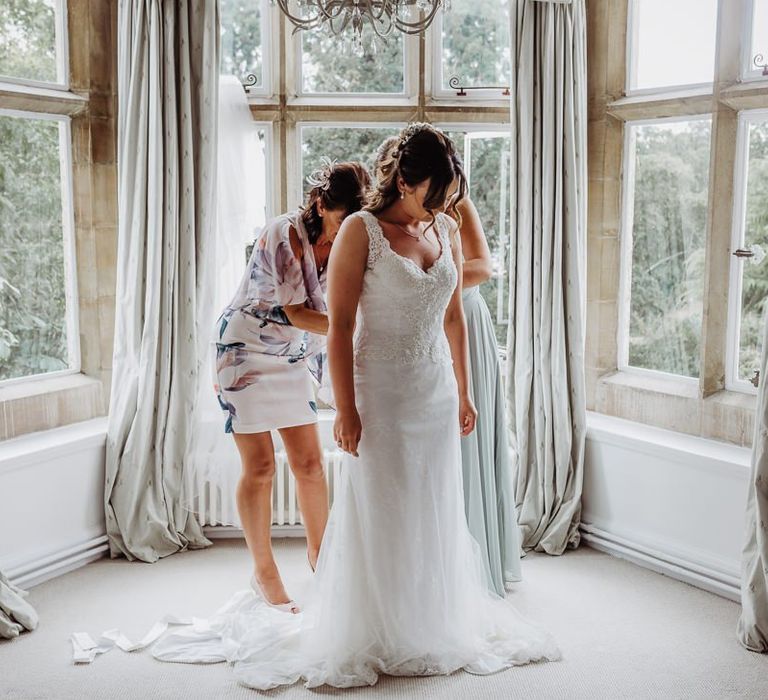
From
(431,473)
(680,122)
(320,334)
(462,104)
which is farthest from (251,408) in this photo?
(680,122)

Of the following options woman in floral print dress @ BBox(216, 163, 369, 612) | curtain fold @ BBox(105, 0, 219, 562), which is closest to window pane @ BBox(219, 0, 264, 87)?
curtain fold @ BBox(105, 0, 219, 562)

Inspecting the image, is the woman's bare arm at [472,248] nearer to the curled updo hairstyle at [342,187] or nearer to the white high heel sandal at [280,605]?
the curled updo hairstyle at [342,187]

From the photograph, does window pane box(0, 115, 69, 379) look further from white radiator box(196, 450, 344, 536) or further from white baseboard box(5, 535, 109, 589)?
white radiator box(196, 450, 344, 536)

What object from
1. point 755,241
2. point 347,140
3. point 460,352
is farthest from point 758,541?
point 347,140

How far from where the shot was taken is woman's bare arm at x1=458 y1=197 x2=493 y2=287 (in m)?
3.42

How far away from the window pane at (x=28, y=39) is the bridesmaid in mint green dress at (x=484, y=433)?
1952 millimetres

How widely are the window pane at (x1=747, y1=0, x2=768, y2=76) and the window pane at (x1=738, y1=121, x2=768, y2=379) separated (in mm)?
257

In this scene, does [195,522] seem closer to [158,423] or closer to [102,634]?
[158,423]

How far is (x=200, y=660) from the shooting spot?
3.14m

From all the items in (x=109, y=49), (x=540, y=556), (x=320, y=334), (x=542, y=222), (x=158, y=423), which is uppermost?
(x=109, y=49)

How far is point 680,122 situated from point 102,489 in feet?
9.51

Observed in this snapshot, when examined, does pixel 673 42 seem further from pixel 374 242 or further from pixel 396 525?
pixel 396 525

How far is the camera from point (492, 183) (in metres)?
4.50

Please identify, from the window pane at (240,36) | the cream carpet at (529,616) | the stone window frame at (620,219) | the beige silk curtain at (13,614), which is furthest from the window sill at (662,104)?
the beige silk curtain at (13,614)
